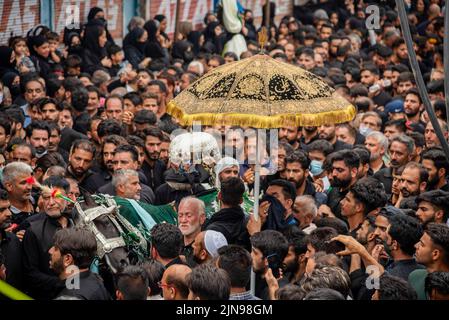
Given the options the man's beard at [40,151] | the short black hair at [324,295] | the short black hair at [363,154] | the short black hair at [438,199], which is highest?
the short black hair at [324,295]

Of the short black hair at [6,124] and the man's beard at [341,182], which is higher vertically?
the short black hair at [6,124]

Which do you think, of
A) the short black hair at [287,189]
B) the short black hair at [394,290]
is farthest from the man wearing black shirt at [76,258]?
the short black hair at [287,189]

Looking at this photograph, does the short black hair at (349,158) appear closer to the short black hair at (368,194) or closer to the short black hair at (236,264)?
the short black hair at (368,194)

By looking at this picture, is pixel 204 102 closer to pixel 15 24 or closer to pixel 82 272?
pixel 82 272

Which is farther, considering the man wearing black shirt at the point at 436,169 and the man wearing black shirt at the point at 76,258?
the man wearing black shirt at the point at 436,169

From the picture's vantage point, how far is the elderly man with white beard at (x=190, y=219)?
7.80 meters

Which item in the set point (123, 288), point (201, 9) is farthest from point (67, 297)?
point (201, 9)

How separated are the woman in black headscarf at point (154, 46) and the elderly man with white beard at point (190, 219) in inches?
392

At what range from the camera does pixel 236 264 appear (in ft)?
21.1

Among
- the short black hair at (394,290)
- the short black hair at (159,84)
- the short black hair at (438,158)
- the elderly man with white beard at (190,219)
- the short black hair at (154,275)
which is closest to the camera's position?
the short black hair at (394,290)
